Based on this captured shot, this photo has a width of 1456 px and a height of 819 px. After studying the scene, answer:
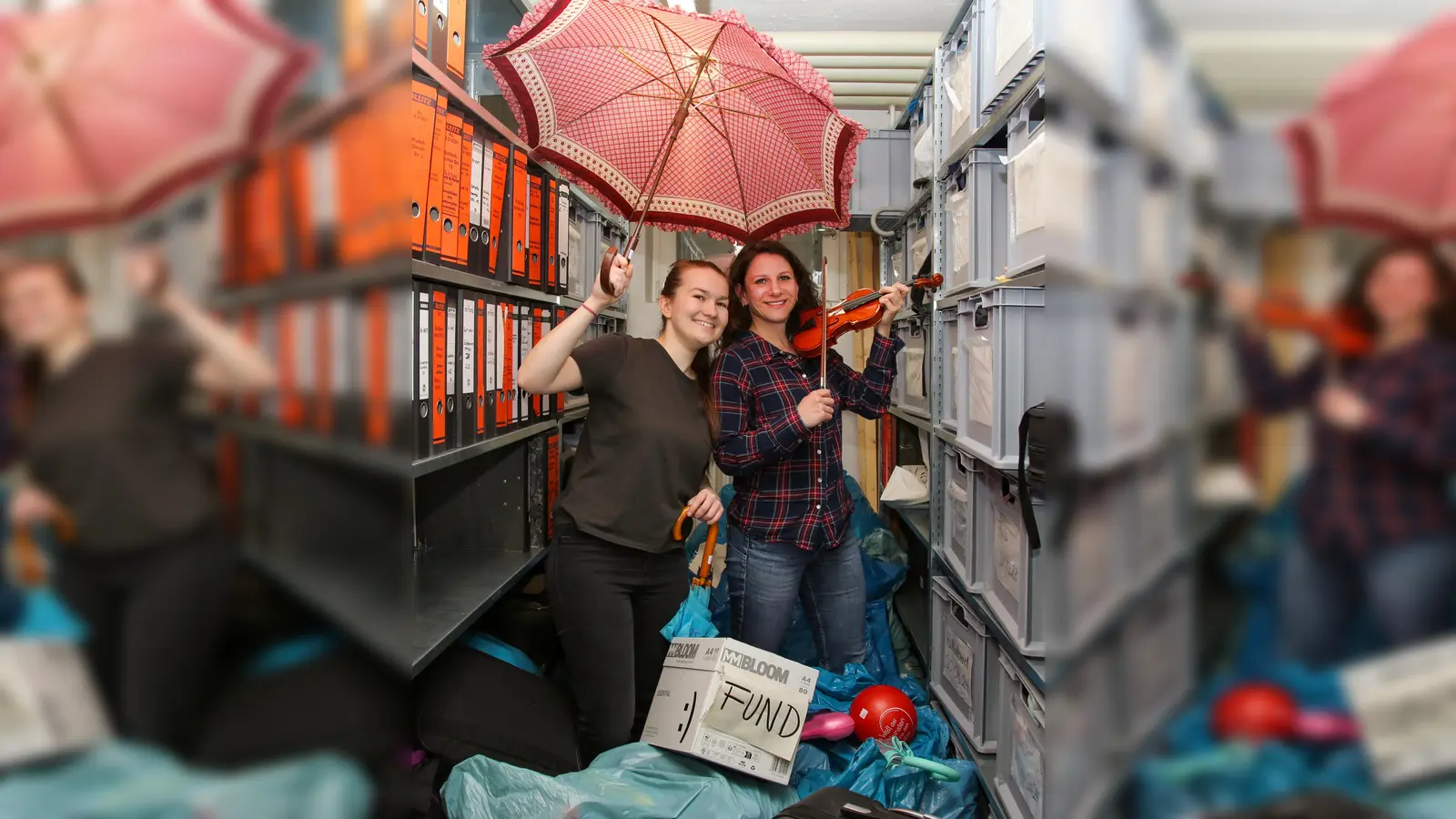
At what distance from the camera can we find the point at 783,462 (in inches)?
88.4

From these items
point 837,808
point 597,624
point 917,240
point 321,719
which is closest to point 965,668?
point 837,808

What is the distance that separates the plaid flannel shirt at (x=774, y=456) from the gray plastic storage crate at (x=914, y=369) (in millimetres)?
506

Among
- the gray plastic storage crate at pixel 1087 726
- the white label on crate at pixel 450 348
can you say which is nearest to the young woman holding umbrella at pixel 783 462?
the white label on crate at pixel 450 348

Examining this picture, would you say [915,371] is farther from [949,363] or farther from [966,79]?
[966,79]

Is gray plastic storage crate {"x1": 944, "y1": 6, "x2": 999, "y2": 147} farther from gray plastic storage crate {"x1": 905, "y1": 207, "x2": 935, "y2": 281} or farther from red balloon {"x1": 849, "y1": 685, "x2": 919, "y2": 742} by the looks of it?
red balloon {"x1": 849, "y1": 685, "x2": 919, "y2": 742}

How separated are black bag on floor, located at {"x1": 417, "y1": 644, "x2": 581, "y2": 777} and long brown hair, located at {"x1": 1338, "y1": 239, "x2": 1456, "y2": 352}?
187cm

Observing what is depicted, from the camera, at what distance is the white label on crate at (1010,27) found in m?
1.55

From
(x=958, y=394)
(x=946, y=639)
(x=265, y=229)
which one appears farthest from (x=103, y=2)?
(x=946, y=639)

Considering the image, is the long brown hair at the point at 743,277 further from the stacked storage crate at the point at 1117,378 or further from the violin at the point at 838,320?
the stacked storage crate at the point at 1117,378

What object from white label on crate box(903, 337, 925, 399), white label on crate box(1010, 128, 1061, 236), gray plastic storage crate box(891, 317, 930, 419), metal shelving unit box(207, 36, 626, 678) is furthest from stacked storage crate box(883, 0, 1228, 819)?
white label on crate box(903, 337, 925, 399)

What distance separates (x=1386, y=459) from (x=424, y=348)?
171 centimetres

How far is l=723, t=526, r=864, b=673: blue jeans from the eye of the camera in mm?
2232

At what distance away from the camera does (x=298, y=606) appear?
211 millimetres

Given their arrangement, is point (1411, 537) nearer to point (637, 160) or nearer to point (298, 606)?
point (298, 606)
